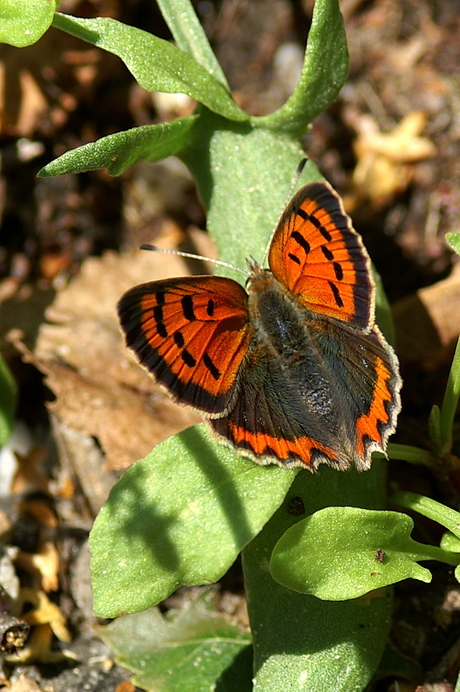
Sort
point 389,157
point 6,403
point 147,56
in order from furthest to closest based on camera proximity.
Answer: point 389,157, point 6,403, point 147,56

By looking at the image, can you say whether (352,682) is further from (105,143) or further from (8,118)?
(8,118)

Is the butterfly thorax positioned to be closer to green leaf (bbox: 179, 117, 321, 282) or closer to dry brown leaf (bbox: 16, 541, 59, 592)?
green leaf (bbox: 179, 117, 321, 282)

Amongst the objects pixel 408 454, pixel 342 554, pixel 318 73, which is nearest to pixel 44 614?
pixel 342 554

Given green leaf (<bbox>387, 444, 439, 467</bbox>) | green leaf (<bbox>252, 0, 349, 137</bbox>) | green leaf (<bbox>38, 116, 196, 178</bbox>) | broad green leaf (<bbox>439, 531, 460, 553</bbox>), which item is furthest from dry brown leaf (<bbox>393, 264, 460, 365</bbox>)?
green leaf (<bbox>38, 116, 196, 178</bbox>)

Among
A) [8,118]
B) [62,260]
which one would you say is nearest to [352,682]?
[62,260]

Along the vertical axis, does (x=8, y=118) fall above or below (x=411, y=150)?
above

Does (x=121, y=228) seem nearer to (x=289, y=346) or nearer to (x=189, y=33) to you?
(x=189, y=33)
